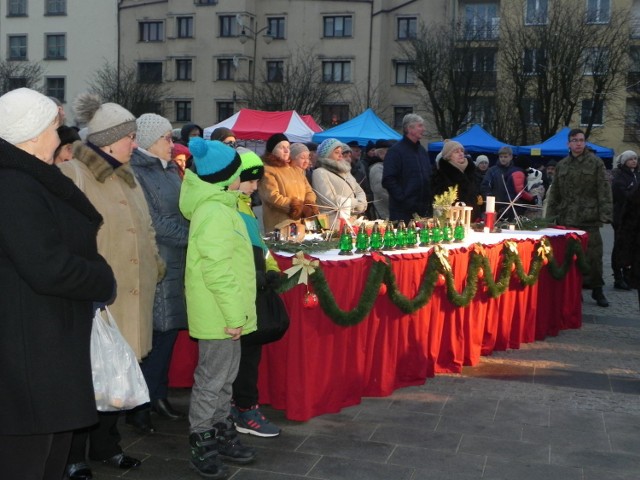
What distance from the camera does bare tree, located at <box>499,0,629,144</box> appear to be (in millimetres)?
32875

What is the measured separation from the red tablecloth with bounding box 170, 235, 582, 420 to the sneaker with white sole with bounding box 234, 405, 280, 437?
0.28 m

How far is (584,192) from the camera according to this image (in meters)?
9.45

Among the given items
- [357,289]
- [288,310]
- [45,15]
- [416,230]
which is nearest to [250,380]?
[288,310]

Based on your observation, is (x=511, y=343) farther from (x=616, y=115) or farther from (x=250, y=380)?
(x=616, y=115)

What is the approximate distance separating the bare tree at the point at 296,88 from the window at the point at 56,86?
1300cm

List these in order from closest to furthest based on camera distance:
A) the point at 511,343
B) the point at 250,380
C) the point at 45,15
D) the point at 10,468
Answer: the point at 10,468 → the point at 250,380 → the point at 511,343 → the point at 45,15

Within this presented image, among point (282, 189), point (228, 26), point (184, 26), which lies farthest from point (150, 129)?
point (184, 26)

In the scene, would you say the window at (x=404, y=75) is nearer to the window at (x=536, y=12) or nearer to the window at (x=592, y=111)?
the window at (x=536, y=12)

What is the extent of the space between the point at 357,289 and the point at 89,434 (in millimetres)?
1989

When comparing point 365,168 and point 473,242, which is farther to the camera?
point 365,168

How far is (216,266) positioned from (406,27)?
42045mm

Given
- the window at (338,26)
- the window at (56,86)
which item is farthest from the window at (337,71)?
the window at (56,86)

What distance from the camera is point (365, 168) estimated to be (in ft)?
39.4

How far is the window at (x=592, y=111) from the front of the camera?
34406 mm
